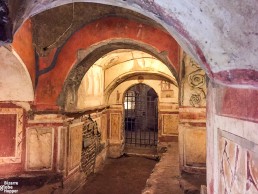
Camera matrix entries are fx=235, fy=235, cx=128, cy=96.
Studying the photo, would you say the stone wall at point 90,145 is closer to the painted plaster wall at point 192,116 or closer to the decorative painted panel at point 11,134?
the decorative painted panel at point 11,134

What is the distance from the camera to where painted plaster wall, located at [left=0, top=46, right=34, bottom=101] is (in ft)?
14.3

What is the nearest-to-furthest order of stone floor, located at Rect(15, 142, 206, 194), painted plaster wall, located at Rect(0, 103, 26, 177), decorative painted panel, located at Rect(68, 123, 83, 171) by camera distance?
stone floor, located at Rect(15, 142, 206, 194) → painted plaster wall, located at Rect(0, 103, 26, 177) → decorative painted panel, located at Rect(68, 123, 83, 171)

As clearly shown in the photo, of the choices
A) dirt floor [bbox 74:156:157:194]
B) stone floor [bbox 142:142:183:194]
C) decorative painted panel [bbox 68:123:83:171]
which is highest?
decorative painted panel [bbox 68:123:83:171]

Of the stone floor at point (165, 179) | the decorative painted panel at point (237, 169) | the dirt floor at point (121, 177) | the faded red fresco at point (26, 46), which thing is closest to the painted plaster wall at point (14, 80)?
the faded red fresco at point (26, 46)

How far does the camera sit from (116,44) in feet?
16.4

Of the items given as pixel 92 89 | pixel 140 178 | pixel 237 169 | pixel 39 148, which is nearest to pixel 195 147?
pixel 39 148

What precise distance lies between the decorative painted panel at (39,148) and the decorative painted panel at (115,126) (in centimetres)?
470

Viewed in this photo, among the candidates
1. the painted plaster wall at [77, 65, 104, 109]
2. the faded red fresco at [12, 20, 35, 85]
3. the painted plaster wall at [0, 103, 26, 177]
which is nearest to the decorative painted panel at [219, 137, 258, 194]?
the faded red fresco at [12, 20, 35, 85]

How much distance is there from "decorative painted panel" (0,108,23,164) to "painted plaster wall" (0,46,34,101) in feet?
0.96

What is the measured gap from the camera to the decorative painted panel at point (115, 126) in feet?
31.7

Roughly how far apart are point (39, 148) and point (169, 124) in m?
5.93

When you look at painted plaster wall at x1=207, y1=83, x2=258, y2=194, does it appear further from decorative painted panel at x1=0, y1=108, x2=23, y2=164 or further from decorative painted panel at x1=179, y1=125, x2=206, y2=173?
decorative painted panel at x1=0, y1=108, x2=23, y2=164

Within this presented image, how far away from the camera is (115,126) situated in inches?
382

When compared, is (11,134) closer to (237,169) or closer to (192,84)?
(192,84)
